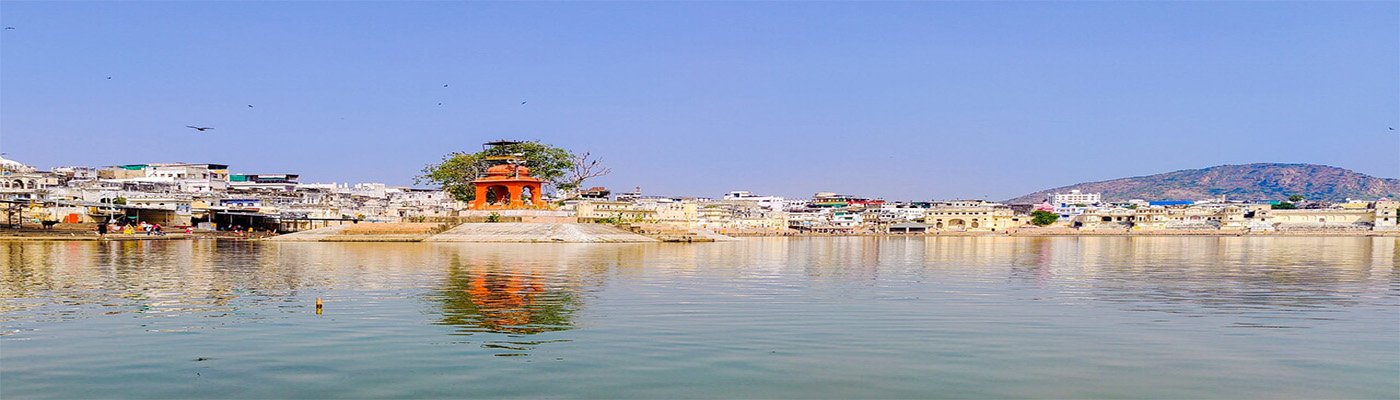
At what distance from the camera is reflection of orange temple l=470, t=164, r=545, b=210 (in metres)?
69.2

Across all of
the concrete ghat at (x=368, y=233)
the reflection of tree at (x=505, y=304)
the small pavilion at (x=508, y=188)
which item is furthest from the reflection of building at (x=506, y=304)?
the small pavilion at (x=508, y=188)

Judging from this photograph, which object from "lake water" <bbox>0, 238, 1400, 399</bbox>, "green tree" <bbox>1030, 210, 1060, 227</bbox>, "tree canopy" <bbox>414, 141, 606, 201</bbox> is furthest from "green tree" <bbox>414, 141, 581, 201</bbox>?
"green tree" <bbox>1030, 210, 1060, 227</bbox>

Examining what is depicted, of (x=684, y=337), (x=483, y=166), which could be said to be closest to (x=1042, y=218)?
(x=483, y=166)

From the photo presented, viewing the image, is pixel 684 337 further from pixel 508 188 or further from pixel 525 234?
pixel 508 188

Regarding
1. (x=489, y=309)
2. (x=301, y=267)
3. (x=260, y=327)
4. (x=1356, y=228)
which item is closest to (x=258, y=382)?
(x=260, y=327)

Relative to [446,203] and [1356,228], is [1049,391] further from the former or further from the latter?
[1356,228]

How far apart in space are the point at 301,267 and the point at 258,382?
70.2 feet

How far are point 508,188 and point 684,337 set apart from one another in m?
57.6

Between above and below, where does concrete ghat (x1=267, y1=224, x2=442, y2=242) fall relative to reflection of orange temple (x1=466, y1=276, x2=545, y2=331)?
below

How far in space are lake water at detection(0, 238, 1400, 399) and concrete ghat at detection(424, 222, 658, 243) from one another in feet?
111

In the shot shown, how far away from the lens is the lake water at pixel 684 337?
34.6 feet

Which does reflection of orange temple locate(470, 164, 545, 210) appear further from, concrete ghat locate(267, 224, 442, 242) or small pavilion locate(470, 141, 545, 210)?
concrete ghat locate(267, 224, 442, 242)

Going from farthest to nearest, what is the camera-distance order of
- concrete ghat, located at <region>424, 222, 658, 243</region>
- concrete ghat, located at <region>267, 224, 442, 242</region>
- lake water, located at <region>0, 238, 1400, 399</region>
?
concrete ghat, located at <region>267, 224, 442, 242</region>, concrete ghat, located at <region>424, 222, 658, 243</region>, lake water, located at <region>0, 238, 1400, 399</region>

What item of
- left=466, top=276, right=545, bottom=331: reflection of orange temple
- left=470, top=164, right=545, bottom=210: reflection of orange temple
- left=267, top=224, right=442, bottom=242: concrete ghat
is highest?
left=470, top=164, right=545, bottom=210: reflection of orange temple
